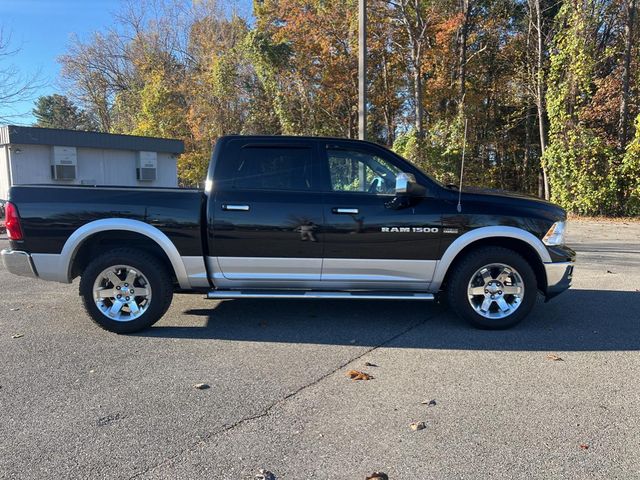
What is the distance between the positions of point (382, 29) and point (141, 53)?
2314cm

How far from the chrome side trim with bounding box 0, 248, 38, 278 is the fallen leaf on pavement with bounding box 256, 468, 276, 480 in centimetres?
360

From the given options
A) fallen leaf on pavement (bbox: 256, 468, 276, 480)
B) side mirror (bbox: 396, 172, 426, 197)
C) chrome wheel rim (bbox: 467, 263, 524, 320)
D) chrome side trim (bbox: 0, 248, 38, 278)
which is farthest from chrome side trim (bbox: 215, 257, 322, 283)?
fallen leaf on pavement (bbox: 256, 468, 276, 480)

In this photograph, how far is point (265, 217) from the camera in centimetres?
505

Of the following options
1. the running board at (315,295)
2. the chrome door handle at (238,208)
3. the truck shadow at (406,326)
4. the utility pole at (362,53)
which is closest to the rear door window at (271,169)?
the chrome door handle at (238,208)

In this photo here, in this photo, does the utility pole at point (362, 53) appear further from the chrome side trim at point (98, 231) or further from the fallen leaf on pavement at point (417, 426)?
the fallen leaf on pavement at point (417, 426)

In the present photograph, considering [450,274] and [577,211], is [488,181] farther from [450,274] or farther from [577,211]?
[450,274]

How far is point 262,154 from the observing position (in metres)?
5.30

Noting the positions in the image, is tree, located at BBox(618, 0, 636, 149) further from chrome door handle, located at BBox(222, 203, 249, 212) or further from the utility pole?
chrome door handle, located at BBox(222, 203, 249, 212)

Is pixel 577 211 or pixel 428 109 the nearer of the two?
pixel 577 211

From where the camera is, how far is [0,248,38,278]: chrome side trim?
5.02 metres

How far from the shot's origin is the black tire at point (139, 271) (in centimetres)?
505

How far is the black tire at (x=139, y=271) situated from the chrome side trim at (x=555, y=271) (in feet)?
13.0

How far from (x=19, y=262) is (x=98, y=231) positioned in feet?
2.85

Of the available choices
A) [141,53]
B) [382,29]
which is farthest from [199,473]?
[141,53]
